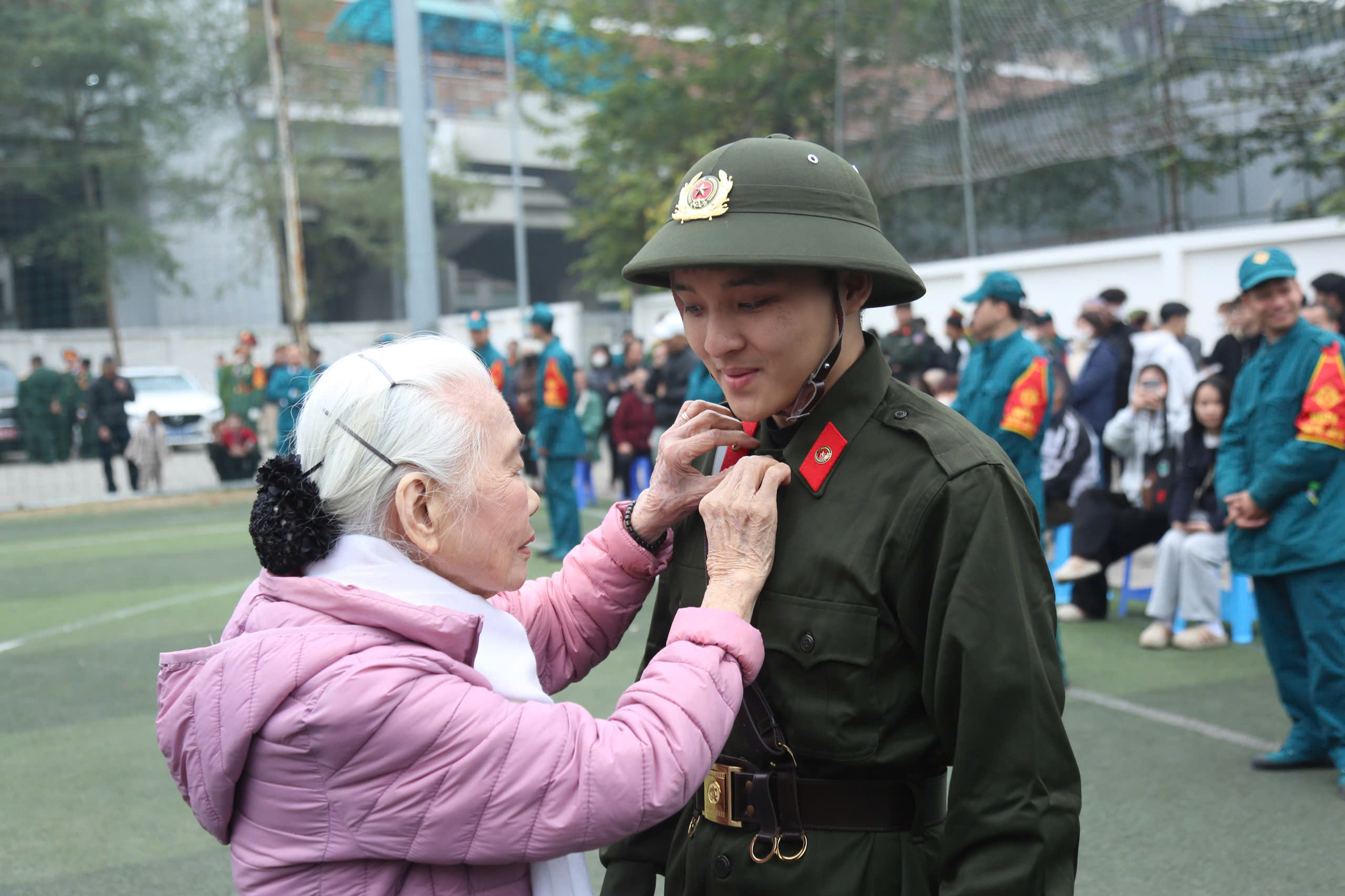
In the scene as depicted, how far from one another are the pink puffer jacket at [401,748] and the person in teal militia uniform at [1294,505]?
3493mm

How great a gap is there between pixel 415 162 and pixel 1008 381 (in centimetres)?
737

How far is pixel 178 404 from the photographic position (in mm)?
21750

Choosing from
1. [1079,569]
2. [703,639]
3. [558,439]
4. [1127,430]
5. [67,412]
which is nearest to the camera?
[703,639]

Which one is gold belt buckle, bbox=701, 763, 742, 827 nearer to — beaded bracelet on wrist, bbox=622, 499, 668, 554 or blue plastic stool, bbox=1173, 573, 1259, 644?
beaded bracelet on wrist, bbox=622, 499, 668, 554

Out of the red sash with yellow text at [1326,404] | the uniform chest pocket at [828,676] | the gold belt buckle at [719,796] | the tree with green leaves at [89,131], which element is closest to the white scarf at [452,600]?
the gold belt buckle at [719,796]

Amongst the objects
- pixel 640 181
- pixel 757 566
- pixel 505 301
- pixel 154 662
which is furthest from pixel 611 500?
pixel 505 301

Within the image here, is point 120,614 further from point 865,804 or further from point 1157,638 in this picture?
point 865,804

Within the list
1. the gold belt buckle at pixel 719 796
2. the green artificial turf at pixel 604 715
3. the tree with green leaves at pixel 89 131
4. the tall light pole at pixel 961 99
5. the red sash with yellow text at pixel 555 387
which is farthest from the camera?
the tree with green leaves at pixel 89 131

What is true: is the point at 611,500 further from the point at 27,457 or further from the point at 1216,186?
the point at 27,457

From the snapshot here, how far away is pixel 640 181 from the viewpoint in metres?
20.8

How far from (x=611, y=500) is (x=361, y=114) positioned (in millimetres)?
23596

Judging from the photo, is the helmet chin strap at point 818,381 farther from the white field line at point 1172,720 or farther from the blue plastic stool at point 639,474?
the blue plastic stool at point 639,474

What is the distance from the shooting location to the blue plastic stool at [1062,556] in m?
7.36

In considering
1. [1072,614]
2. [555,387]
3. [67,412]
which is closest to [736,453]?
[1072,614]
